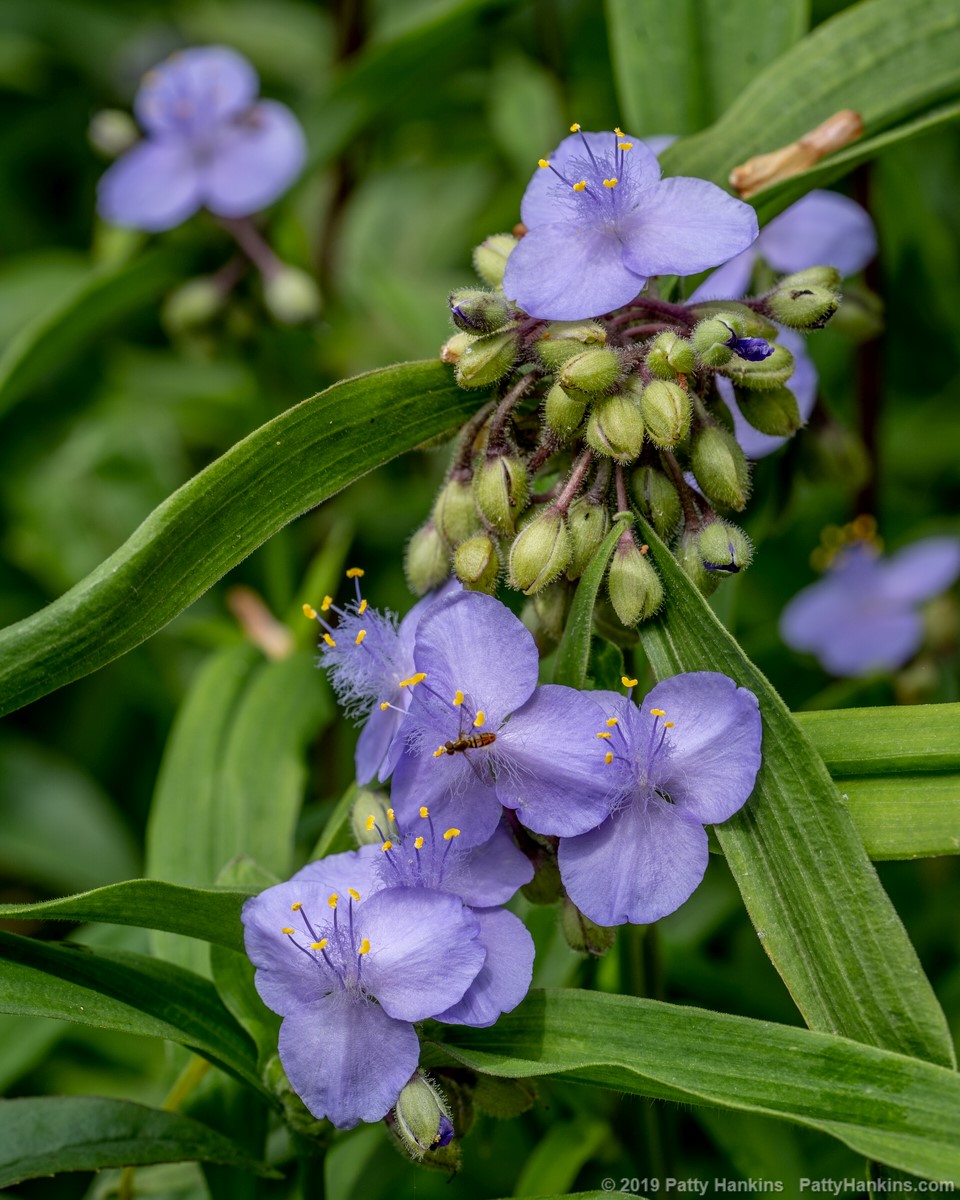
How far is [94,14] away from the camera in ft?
9.38

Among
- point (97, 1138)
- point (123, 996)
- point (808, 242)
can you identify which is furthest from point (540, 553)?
point (808, 242)

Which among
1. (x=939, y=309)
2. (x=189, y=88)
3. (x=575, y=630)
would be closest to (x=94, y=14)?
(x=189, y=88)

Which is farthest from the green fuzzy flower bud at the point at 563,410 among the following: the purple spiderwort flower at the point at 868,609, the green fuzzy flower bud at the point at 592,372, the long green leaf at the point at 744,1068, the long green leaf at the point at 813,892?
the purple spiderwort flower at the point at 868,609

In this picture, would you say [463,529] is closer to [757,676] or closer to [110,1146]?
[757,676]

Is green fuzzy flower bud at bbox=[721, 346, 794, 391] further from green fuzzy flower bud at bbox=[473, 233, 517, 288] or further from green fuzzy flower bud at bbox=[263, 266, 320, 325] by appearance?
green fuzzy flower bud at bbox=[263, 266, 320, 325]

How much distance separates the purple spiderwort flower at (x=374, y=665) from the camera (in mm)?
961

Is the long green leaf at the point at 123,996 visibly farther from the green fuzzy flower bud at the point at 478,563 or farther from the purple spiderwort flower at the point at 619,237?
the purple spiderwort flower at the point at 619,237

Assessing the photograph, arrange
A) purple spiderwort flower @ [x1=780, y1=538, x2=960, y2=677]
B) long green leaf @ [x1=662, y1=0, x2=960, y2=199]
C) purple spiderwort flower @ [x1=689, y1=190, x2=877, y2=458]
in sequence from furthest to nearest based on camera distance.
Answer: purple spiderwort flower @ [x1=780, y1=538, x2=960, y2=677] < purple spiderwort flower @ [x1=689, y1=190, x2=877, y2=458] < long green leaf @ [x1=662, y1=0, x2=960, y2=199]

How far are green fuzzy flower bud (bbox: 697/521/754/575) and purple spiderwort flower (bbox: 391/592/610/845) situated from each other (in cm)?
14

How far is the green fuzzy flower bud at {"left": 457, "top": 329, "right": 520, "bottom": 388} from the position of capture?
0.90 metres

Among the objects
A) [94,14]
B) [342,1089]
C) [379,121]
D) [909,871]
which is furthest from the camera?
[94,14]

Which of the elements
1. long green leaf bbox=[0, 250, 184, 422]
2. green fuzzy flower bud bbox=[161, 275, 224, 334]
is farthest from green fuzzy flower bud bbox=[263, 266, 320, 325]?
long green leaf bbox=[0, 250, 184, 422]

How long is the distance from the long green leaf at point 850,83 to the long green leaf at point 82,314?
985 mm

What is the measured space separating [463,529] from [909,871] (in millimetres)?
1209
